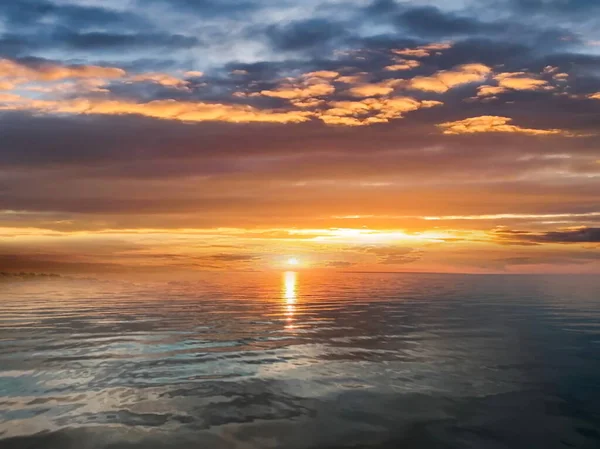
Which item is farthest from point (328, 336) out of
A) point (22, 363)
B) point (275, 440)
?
point (275, 440)

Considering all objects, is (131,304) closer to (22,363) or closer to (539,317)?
(22,363)

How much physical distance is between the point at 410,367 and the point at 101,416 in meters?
14.4

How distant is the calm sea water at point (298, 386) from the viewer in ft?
50.2

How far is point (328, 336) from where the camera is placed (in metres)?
36.3

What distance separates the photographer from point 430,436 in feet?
50.2

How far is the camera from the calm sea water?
15.3 metres

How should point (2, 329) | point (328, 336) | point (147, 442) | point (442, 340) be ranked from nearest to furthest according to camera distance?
point (147, 442) → point (442, 340) → point (328, 336) → point (2, 329)

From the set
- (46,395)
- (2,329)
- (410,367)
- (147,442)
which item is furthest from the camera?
(2,329)

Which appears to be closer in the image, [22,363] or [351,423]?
[351,423]

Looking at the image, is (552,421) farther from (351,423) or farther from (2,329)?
(2,329)

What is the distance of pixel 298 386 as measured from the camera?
21031 millimetres

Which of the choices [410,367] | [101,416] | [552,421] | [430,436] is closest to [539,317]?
[410,367]

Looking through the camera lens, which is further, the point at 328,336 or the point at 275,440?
the point at 328,336

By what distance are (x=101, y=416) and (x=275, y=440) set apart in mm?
6154
